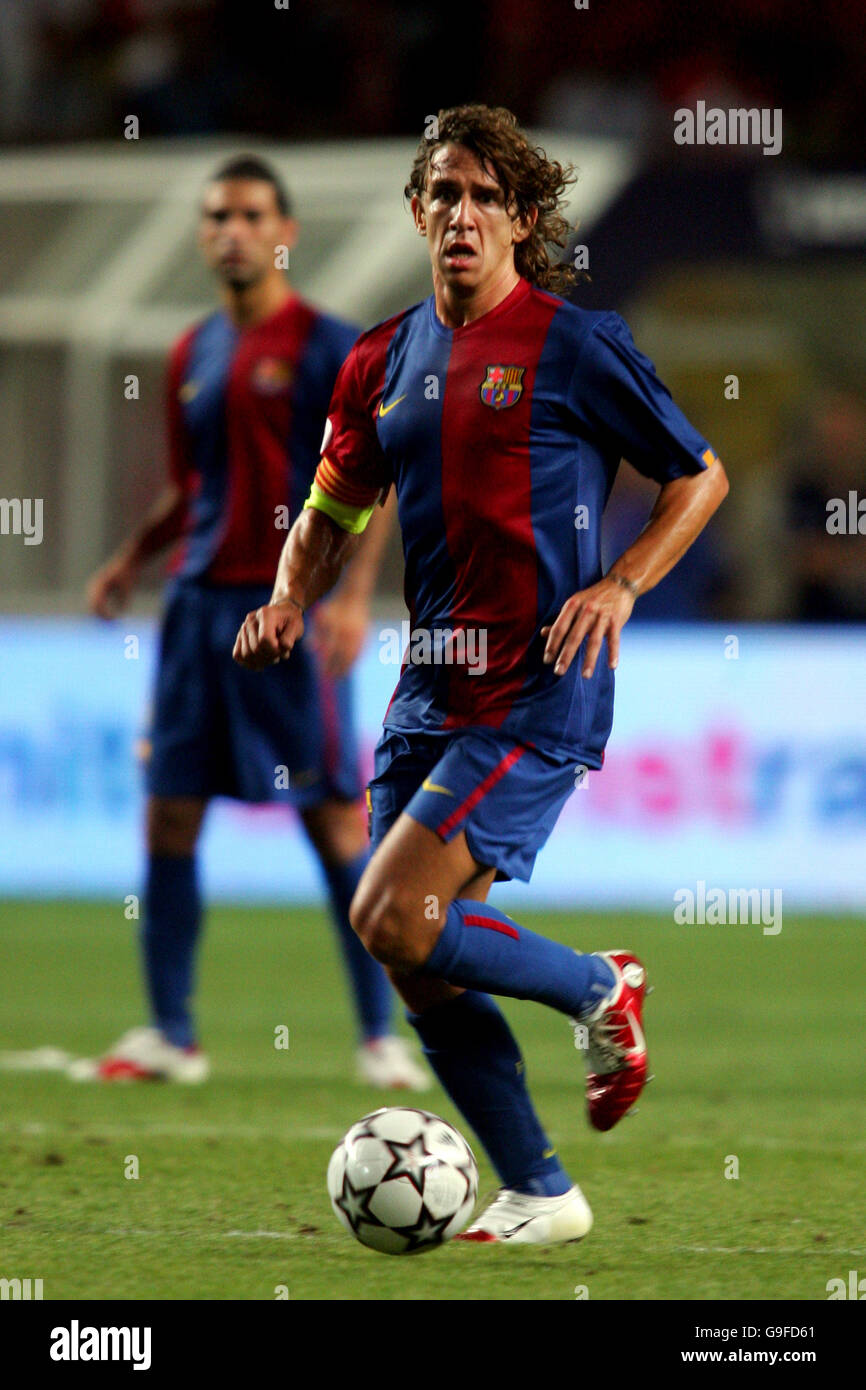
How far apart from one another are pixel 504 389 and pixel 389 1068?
2.68 metres

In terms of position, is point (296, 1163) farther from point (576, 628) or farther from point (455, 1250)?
point (576, 628)

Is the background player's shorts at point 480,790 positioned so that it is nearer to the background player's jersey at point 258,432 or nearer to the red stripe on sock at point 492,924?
the red stripe on sock at point 492,924

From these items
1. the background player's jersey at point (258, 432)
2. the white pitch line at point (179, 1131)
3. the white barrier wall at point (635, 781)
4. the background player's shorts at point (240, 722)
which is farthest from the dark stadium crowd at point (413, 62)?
the white pitch line at point (179, 1131)

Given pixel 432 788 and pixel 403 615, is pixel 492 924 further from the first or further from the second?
pixel 403 615

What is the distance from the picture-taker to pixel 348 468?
4.30 m

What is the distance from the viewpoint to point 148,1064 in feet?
20.4

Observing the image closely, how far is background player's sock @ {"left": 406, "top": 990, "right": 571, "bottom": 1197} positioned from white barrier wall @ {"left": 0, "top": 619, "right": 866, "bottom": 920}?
19.2 feet

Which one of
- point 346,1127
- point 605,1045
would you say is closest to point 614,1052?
point 605,1045

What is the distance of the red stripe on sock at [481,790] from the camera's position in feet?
12.8

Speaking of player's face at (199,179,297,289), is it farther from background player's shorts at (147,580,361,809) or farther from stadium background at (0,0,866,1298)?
stadium background at (0,0,866,1298)

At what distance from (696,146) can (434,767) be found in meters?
9.53

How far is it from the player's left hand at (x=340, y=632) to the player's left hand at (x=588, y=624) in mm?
2293

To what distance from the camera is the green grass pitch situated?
3889mm
